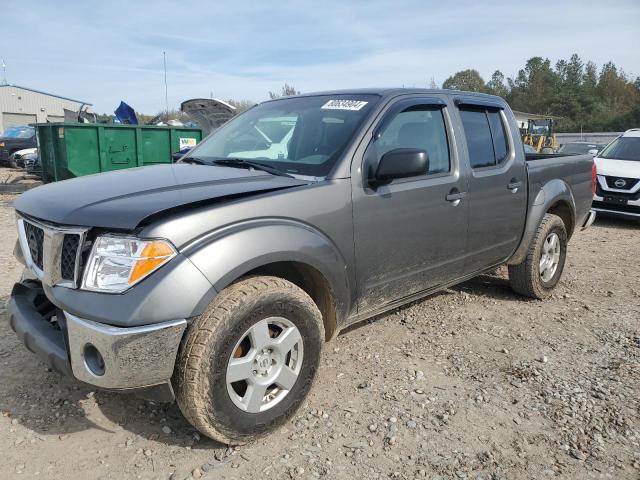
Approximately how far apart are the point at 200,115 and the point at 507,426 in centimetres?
940

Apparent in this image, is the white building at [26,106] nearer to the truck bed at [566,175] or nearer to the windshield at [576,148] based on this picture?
the windshield at [576,148]

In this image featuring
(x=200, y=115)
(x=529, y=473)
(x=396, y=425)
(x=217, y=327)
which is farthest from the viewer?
(x=200, y=115)

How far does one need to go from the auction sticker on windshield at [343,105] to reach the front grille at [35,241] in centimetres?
187

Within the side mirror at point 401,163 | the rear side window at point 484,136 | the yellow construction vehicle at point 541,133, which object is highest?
the yellow construction vehicle at point 541,133

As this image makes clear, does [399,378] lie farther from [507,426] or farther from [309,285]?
[309,285]

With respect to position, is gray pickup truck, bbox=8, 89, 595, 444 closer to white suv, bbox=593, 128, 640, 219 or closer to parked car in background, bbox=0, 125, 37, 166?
white suv, bbox=593, 128, 640, 219

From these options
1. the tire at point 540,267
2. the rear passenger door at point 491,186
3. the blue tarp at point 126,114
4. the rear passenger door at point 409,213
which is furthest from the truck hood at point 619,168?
the blue tarp at point 126,114

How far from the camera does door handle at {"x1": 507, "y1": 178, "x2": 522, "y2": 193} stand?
13.2 ft

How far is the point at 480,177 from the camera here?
372 centimetres

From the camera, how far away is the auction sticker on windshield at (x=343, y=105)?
3.19 metres

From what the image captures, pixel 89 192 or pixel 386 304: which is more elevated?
pixel 89 192

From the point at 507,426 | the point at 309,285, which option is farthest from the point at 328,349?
the point at 507,426

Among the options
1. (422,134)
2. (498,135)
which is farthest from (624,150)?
(422,134)

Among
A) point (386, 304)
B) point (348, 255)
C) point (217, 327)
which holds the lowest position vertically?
point (386, 304)
